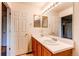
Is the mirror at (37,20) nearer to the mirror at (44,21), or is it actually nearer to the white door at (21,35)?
the mirror at (44,21)

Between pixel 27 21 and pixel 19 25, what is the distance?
0.22 meters

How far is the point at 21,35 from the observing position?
7.73 ft

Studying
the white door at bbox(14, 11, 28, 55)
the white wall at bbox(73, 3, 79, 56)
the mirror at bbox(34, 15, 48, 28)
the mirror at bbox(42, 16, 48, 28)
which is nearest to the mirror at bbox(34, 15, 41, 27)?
the mirror at bbox(34, 15, 48, 28)

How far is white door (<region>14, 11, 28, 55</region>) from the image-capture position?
2303mm

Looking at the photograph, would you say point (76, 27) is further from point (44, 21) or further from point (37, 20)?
point (37, 20)

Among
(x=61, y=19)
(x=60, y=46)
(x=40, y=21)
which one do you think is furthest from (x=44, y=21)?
(x=60, y=46)

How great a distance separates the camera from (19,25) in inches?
94.0

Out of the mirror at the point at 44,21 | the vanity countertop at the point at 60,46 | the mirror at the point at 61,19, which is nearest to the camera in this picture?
the vanity countertop at the point at 60,46

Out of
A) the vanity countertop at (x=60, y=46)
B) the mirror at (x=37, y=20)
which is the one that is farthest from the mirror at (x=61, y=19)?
the mirror at (x=37, y=20)

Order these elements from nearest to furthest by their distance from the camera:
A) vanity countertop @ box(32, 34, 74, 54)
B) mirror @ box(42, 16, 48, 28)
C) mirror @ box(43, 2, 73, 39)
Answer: vanity countertop @ box(32, 34, 74, 54) → mirror @ box(43, 2, 73, 39) → mirror @ box(42, 16, 48, 28)

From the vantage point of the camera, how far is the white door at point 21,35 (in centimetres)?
230

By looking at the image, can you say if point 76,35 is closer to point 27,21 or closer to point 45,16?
point 45,16

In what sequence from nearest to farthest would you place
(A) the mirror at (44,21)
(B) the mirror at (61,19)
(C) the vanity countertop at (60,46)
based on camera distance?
(C) the vanity countertop at (60,46) < (B) the mirror at (61,19) < (A) the mirror at (44,21)

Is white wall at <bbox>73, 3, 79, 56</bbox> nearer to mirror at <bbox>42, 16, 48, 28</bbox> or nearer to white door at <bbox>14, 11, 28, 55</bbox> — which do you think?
mirror at <bbox>42, 16, 48, 28</bbox>
